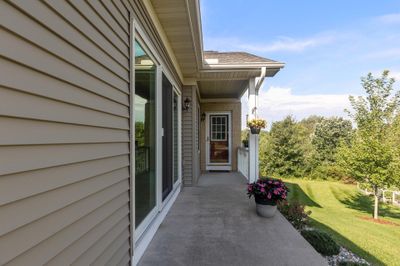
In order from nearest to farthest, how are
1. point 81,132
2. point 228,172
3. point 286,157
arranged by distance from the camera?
point 81,132 → point 228,172 → point 286,157

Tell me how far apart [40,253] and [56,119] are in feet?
1.76

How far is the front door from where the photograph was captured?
9570 millimetres

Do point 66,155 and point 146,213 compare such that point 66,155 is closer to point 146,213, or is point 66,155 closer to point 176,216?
point 146,213

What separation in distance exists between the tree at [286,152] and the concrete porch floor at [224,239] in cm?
1031

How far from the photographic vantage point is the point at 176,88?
5.51 meters

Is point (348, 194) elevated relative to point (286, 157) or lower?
lower

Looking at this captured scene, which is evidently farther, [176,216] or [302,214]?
[302,214]

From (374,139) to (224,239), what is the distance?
307 inches

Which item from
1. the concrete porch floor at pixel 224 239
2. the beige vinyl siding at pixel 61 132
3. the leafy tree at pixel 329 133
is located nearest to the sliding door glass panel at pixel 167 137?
the concrete porch floor at pixel 224 239

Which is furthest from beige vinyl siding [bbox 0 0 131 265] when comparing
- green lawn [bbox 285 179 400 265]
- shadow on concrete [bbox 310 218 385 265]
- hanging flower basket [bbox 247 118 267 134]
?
hanging flower basket [bbox 247 118 267 134]

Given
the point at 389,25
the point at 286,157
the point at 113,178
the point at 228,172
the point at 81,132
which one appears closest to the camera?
the point at 81,132

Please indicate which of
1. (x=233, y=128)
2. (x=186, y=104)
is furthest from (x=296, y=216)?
(x=233, y=128)

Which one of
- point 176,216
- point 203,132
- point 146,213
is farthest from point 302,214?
point 203,132

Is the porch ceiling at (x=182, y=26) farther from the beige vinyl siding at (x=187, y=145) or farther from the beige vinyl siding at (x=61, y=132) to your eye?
the beige vinyl siding at (x=187, y=145)
